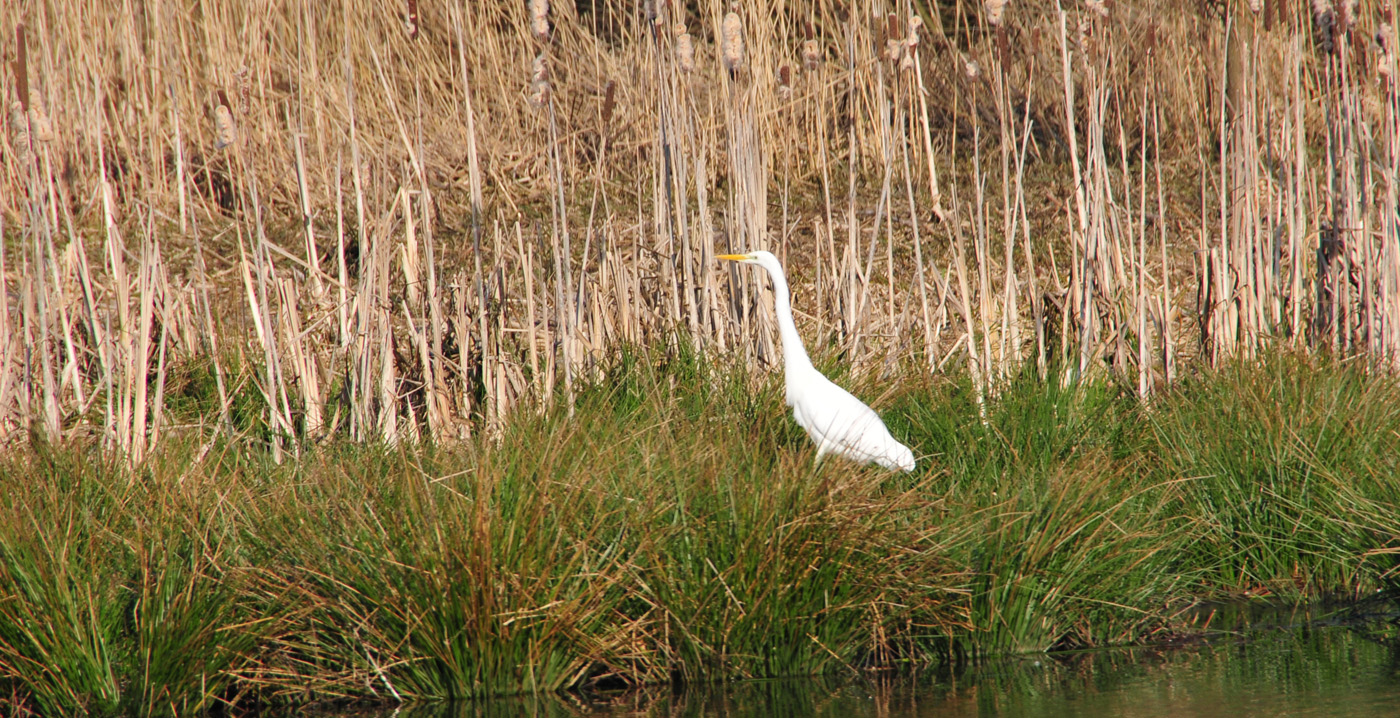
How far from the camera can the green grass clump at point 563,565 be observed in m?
3.14

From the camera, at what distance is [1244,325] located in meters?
4.91

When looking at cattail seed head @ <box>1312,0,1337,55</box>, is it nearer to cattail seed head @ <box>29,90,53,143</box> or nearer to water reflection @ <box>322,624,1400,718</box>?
water reflection @ <box>322,624,1400,718</box>

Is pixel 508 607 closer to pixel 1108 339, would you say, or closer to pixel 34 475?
pixel 34 475

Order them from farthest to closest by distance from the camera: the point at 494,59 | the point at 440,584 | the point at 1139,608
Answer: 1. the point at 494,59
2. the point at 1139,608
3. the point at 440,584

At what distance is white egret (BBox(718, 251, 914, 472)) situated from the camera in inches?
160

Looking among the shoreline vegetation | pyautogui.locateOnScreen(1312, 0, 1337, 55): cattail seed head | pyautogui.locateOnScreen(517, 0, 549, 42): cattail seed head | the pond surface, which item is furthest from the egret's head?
pyautogui.locateOnScreen(1312, 0, 1337, 55): cattail seed head

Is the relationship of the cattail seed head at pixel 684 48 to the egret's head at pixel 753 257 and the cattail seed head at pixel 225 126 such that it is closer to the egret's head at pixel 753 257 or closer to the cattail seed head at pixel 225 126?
the egret's head at pixel 753 257

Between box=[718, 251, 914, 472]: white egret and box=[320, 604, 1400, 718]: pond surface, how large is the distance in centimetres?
78

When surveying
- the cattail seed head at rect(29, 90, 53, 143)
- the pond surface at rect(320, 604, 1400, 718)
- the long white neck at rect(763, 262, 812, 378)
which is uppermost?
the cattail seed head at rect(29, 90, 53, 143)

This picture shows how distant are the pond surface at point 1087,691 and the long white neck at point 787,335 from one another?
131 centimetres

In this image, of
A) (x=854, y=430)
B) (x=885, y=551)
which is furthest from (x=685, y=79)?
(x=885, y=551)

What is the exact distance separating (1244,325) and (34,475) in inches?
158

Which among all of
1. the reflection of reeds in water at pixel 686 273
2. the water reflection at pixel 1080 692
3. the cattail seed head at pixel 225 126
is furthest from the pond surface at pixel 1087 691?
the cattail seed head at pixel 225 126

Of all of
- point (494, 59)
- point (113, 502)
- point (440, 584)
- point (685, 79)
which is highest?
point (494, 59)
